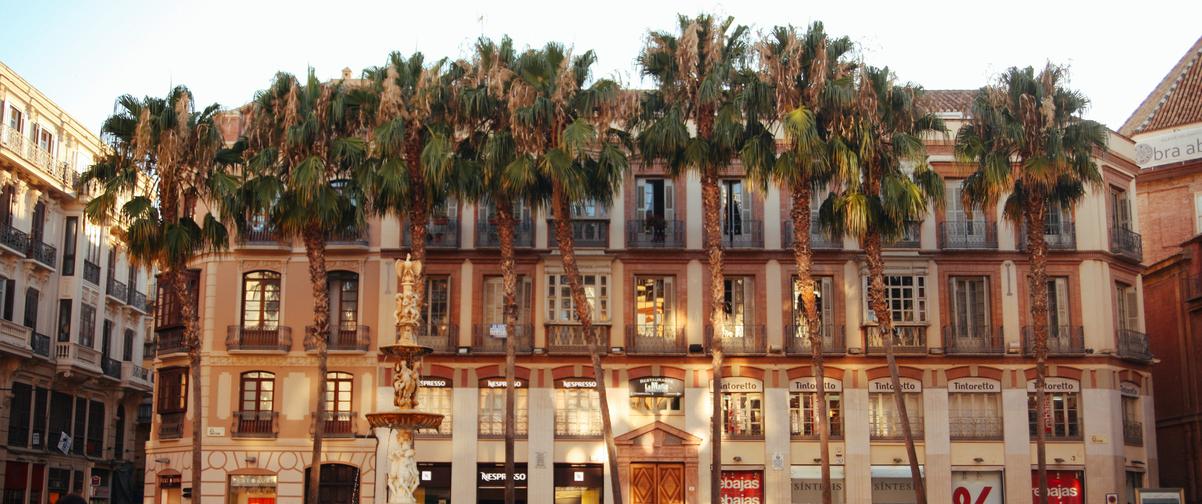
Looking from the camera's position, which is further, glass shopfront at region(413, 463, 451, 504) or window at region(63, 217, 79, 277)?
window at region(63, 217, 79, 277)

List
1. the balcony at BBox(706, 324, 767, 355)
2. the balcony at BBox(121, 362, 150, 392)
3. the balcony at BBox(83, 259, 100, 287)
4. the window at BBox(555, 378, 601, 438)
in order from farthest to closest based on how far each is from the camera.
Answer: the balcony at BBox(121, 362, 150, 392)
the balcony at BBox(83, 259, 100, 287)
the balcony at BBox(706, 324, 767, 355)
the window at BBox(555, 378, 601, 438)

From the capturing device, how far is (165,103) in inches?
1446

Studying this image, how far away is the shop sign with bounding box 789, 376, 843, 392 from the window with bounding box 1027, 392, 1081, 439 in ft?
20.0

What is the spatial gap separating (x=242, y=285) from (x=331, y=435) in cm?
581

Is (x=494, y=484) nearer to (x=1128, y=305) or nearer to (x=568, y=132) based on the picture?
(x=568, y=132)

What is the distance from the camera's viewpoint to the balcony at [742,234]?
43.5 metres

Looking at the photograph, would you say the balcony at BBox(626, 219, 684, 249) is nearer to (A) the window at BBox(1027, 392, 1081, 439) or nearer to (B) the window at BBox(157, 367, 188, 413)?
(A) the window at BBox(1027, 392, 1081, 439)

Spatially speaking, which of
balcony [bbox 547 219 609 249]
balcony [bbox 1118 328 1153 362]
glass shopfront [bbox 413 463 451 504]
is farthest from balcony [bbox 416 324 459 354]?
balcony [bbox 1118 328 1153 362]

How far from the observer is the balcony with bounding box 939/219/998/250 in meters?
43.7

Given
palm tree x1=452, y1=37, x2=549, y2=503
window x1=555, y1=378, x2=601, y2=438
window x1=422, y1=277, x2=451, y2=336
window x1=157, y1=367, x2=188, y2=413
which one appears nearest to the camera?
palm tree x1=452, y1=37, x2=549, y2=503

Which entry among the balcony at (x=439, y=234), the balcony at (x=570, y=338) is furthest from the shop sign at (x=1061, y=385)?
the balcony at (x=439, y=234)

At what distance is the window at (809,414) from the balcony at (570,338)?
6290 millimetres

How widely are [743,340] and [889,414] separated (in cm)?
520

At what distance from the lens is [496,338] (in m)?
42.7
